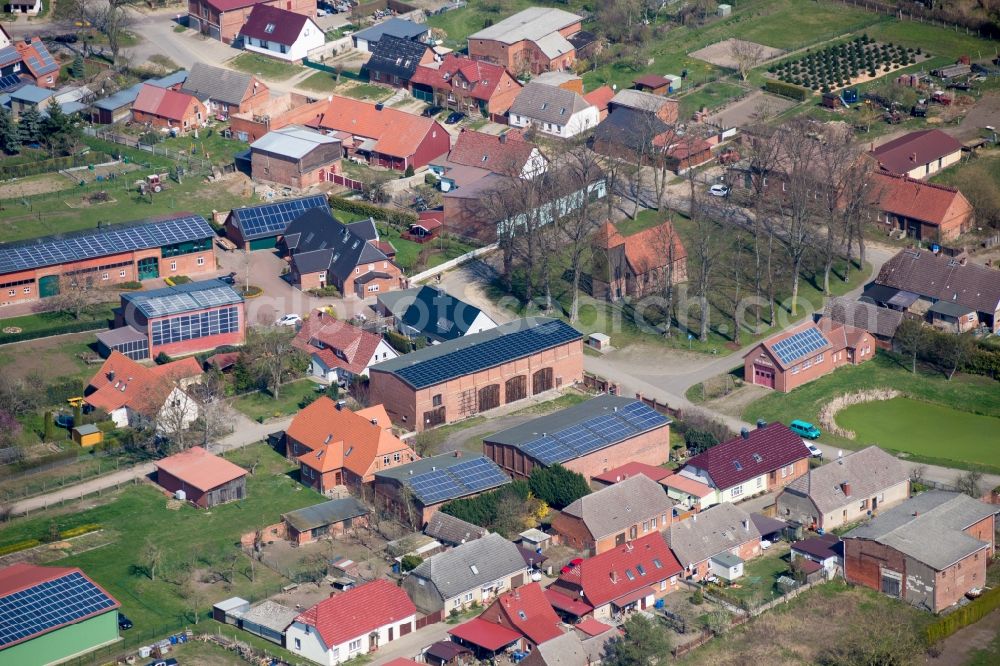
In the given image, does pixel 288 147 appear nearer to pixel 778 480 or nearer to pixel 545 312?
pixel 545 312

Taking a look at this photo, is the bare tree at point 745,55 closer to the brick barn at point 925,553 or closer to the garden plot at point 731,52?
the garden plot at point 731,52

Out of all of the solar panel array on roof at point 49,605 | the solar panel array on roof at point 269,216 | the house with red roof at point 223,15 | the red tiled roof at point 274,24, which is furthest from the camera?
the house with red roof at point 223,15

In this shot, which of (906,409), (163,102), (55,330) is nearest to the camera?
(906,409)

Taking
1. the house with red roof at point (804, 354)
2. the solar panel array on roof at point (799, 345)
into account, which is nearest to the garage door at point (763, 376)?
the house with red roof at point (804, 354)

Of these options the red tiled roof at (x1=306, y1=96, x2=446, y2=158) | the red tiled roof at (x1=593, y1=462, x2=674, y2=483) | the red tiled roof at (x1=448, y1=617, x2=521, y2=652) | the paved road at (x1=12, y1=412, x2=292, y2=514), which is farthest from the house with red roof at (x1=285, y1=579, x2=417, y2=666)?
the red tiled roof at (x1=306, y1=96, x2=446, y2=158)

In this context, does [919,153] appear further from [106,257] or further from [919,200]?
[106,257]

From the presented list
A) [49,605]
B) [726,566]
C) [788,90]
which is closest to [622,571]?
[726,566]
